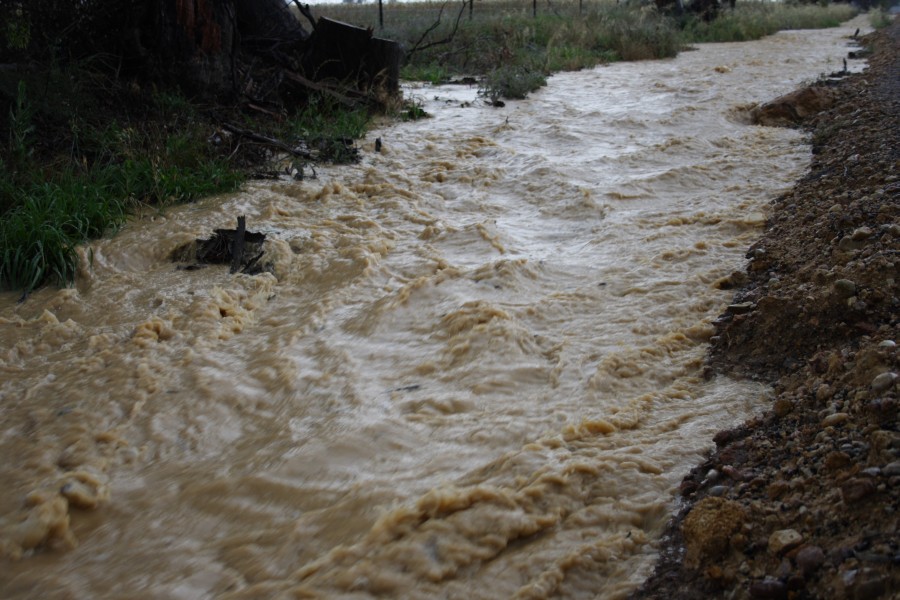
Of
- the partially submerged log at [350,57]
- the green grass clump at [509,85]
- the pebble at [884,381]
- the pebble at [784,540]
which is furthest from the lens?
the green grass clump at [509,85]

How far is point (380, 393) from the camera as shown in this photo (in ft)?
9.70

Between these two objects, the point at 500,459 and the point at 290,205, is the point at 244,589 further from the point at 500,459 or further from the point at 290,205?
the point at 290,205

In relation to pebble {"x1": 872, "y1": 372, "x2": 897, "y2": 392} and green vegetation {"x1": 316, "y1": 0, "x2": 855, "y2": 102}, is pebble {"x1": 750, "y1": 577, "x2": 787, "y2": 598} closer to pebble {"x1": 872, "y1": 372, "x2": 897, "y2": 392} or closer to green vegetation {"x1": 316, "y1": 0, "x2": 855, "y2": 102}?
pebble {"x1": 872, "y1": 372, "x2": 897, "y2": 392}

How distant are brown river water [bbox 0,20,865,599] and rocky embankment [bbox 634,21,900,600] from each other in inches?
5.7

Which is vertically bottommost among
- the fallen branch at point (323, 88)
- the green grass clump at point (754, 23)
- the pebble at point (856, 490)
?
the pebble at point (856, 490)

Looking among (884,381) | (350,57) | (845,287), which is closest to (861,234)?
(845,287)

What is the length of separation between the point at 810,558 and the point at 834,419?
593mm

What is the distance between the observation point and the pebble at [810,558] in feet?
5.24

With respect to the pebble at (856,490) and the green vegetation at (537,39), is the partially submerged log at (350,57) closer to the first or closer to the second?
the green vegetation at (537,39)

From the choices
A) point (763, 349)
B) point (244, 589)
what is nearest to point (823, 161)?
point (763, 349)

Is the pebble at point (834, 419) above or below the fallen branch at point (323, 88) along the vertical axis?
below

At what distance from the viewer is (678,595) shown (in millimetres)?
1798

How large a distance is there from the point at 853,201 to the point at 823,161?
1.78 metres

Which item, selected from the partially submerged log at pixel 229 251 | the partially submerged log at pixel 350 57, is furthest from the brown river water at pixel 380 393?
the partially submerged log at pixel 350 57
